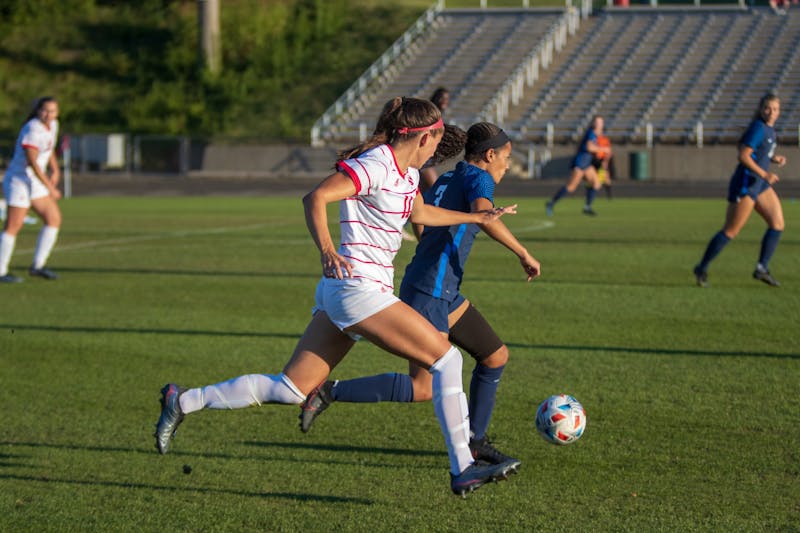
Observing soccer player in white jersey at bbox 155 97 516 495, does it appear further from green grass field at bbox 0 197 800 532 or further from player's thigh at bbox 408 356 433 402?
player's thigh at bbox 408 356 433 402

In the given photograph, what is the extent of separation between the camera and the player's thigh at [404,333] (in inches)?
228

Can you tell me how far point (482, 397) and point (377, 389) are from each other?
594 millimetres

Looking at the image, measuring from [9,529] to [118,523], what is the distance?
1.61 feet

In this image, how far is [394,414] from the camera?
314 inches

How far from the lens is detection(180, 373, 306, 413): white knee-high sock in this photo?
6246 millimetres

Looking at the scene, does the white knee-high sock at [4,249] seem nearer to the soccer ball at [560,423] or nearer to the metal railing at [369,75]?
the soccer ball at [560,423]

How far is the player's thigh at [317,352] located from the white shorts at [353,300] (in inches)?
10.8

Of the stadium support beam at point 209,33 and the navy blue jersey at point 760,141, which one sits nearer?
the navy blue jersey at point 760,141

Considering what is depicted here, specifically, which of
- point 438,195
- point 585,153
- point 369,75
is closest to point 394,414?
point 438,195

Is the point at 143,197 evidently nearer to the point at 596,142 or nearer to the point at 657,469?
the point at 596,142

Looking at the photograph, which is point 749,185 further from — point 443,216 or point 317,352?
point 317,352

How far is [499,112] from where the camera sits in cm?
5066

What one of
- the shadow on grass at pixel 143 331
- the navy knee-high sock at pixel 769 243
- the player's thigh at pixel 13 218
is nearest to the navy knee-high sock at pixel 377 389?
the shadow on grass at pixel 143 331

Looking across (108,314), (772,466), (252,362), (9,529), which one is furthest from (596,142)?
(9,529)
